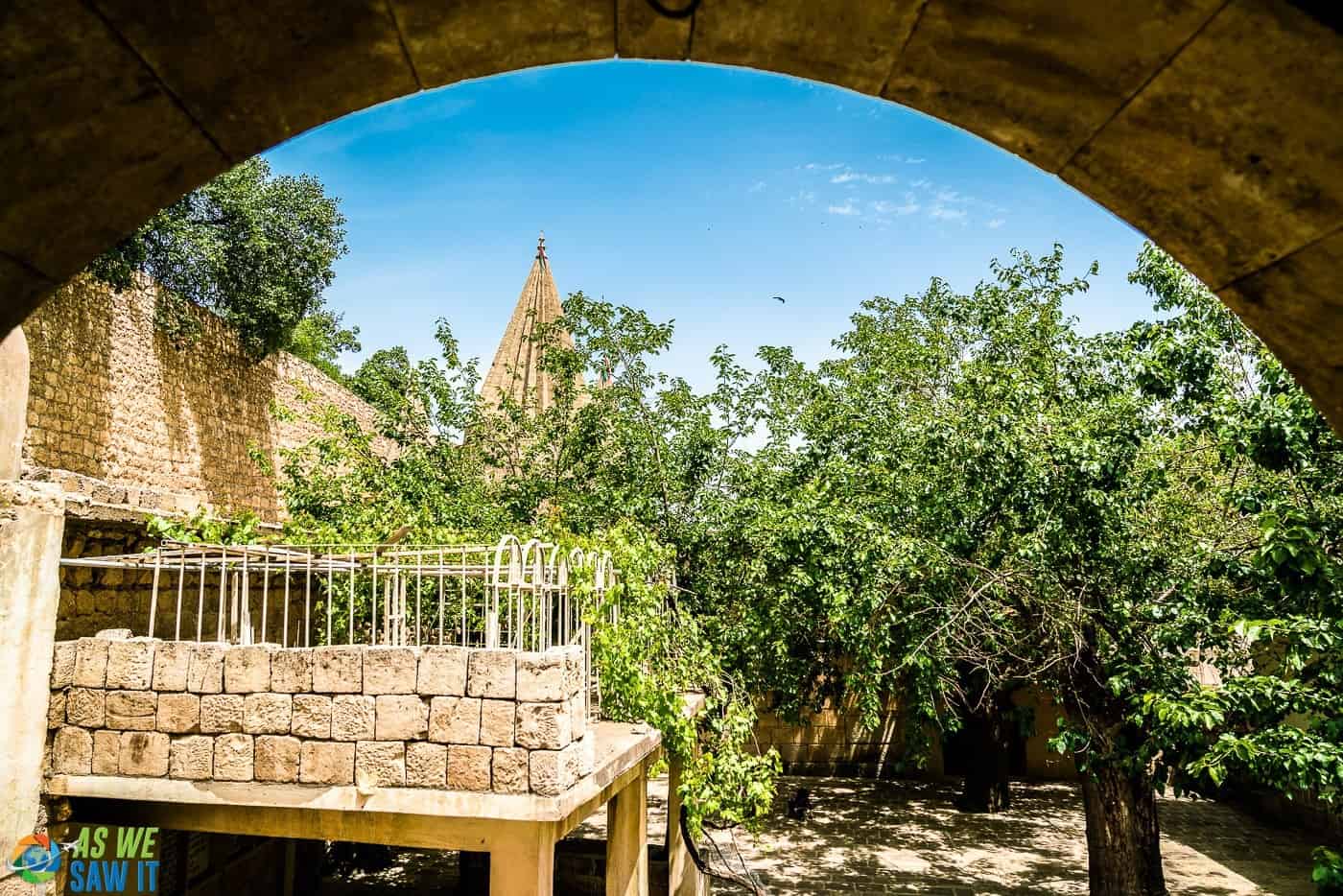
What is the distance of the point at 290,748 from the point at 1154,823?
28.2ft

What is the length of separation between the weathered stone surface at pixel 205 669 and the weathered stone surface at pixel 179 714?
0.08 metres

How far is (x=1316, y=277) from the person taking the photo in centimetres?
154

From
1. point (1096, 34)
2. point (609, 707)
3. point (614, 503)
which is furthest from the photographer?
point (614, 503)

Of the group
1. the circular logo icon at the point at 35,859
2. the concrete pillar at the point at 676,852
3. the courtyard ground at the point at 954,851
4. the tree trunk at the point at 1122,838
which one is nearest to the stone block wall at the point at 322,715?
the circular logo icon at the point at 35,859

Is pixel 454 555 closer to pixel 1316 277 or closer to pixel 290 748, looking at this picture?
pixel 290 748

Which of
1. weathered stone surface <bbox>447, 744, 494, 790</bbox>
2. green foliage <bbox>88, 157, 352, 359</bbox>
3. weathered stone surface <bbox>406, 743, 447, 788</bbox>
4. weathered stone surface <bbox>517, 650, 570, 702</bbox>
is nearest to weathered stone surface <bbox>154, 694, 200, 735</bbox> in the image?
weathered stone surface <bbox>406, 743, 447, 788</bbox>

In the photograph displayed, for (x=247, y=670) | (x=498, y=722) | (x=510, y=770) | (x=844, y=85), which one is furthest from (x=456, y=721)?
(x=844, y=85)

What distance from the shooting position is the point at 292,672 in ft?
18.7

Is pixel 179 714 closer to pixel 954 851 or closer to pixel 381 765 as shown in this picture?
pixel 381 765

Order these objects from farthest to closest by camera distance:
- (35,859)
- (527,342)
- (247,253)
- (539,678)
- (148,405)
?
(527,342), (247,253), (148,405), (35,859), (539,678)

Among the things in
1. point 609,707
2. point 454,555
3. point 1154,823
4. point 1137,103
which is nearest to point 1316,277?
point 1137,103

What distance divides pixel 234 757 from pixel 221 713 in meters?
0.30

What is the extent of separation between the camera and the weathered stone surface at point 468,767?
5.28 metres

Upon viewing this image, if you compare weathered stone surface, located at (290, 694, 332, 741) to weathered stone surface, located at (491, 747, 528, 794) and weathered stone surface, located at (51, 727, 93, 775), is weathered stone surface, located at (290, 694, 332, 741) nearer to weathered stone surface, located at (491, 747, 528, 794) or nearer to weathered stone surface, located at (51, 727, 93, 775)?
weathered stone surface, located at (491, 747, 528, 794)
